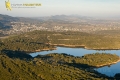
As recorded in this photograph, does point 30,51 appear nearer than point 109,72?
No

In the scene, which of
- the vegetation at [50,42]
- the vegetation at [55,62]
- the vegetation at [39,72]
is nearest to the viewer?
the vegetation at [39,72]

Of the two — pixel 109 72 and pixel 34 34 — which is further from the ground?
pixel 34 34

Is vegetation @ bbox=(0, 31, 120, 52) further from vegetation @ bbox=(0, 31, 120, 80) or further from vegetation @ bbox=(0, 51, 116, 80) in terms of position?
vegetation @ bbox=(0, 51, 116, 80)

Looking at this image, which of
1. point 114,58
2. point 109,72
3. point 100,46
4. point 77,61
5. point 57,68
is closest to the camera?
point 57,68

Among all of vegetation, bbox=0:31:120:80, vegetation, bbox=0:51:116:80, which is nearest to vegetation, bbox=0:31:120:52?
vegetation, bbox=0:31:120:80

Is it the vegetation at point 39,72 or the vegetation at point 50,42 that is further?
the vegetation at point 50,42

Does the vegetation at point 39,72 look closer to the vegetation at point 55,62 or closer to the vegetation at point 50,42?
the vegetation at point 55,62

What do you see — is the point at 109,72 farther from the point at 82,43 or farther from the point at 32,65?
the point at 82,43

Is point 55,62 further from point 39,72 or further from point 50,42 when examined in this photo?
point 50,42

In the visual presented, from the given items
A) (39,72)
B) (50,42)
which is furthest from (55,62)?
(50,42)

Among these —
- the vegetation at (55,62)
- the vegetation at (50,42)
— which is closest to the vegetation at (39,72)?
the vegetation at (55,62)

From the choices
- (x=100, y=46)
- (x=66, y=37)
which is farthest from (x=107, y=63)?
(x=66, y=37)
